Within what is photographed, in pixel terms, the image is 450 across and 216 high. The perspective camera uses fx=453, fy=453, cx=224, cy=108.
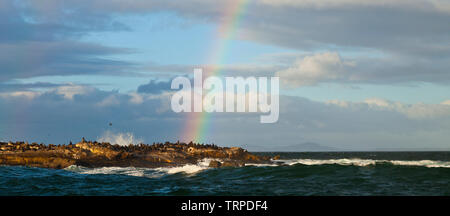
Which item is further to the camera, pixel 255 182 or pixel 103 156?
pixel 103 156

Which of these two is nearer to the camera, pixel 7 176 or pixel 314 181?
pixel 314 181

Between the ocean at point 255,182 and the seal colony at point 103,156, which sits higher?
the seal colony at point 103,156

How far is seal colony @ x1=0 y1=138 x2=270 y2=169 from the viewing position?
50125 millimetres

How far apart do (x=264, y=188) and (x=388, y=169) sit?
16057 mm

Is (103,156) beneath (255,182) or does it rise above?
above

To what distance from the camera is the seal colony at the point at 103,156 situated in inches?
1973

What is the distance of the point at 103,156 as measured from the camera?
5303 centimetres

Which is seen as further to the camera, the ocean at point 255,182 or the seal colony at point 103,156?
the seal colony at point 103,156

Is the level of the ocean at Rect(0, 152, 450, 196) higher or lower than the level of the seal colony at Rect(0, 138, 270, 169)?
lower

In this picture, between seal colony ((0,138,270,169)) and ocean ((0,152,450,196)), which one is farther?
seal colony ((0,138,270,169))
